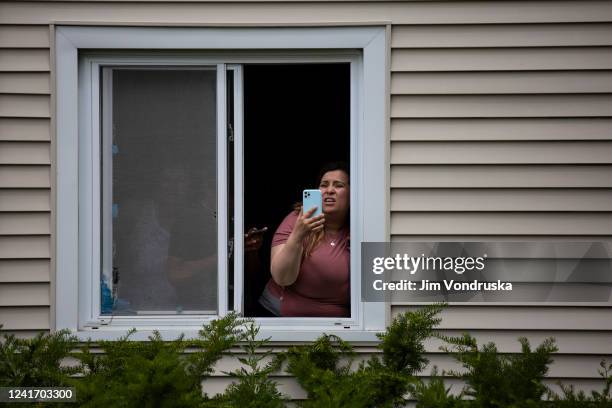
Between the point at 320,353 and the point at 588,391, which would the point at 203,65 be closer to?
the point at 320,353

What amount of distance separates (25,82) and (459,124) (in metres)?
2.30

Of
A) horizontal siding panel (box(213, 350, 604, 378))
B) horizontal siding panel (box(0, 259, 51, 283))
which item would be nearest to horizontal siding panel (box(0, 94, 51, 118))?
horizontal siding panel (box(0, 259, 51, 283))

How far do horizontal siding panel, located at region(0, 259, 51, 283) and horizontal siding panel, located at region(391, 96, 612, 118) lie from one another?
2.02m

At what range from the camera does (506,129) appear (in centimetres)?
402

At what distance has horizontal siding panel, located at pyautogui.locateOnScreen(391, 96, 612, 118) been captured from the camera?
4012mm

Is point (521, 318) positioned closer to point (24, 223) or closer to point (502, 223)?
point (502, 223)

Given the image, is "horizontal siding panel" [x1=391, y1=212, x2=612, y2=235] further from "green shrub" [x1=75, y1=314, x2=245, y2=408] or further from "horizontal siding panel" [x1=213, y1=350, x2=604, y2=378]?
"green shrub" [x1=75, y1=314, x2=245, y2=408]

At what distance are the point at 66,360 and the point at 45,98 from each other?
139cm

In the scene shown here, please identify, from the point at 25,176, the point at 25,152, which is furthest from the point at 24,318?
the point at 25,152

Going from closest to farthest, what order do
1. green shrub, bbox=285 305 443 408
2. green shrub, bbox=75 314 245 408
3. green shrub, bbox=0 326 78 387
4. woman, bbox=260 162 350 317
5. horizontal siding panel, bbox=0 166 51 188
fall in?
green shrub, bbox=75 314 245 408 < green shrub, bbox=285 305 443 408 < green shrub, bbox=0 326 78 387 < horizontal siding panel, bbox=0 166 51 188 < woman, bbox=260 162 350 317

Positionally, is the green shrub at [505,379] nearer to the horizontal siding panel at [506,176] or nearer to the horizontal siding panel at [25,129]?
the horizontal siding panel at [506,176]

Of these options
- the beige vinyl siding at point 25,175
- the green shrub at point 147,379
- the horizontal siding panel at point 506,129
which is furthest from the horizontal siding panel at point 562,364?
the horizontal siding panel at point 506,129

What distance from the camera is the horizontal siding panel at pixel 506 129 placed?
4.01 m

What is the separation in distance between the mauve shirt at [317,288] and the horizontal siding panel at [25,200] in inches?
48.3
